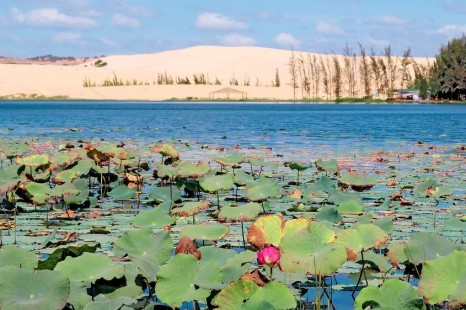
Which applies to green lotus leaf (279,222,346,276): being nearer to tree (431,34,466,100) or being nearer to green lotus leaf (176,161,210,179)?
green lotus leaf (176,161,210,179)

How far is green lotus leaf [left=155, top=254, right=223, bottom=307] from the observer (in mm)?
3387

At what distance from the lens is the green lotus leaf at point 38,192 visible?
691 centimetres

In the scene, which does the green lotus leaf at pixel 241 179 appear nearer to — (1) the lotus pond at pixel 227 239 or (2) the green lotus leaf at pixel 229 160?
(1) the lotus pond at pixel 227 239

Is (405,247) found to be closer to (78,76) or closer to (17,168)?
(17,168)

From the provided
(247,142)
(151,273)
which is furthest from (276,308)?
(247,142)

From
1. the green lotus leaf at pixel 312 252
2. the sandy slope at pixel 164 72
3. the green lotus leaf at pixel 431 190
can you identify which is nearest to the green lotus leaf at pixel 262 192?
the green lotus leaf at pixel 431 190

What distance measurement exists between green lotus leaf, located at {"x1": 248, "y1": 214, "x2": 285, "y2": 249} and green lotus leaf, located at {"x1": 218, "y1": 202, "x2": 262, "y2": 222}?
125cm

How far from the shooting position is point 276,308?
10.1 feet

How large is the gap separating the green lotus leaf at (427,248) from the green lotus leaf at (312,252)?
0.55 metres

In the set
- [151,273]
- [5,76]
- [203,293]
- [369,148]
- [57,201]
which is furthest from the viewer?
[5,76]

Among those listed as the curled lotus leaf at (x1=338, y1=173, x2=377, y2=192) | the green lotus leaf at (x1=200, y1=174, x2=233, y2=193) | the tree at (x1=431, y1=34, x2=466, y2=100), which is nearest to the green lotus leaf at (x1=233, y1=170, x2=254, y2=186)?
the green lotus leaf at (x1=200, y1=174, x2=233, y2=193)

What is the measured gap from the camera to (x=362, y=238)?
4.14 m

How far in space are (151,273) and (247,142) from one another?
1551 centimetres

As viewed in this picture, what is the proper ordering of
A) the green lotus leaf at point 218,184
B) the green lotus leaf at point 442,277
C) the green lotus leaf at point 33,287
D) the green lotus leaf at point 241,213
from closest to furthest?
the green lotus leaf at point 33,287, the green lotus leaf at point 442,277, the green lotus leaf at point 241,213, the green lotus leaf at point 218,184
